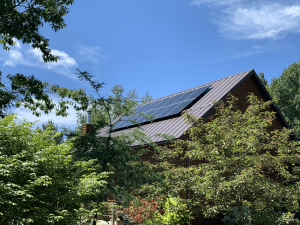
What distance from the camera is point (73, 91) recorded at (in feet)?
52.8

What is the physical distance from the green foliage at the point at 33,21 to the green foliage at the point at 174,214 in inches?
439

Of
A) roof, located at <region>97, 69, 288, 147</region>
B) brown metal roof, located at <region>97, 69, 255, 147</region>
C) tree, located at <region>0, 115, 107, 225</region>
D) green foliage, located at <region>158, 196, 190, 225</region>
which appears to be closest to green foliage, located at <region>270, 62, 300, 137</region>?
roof, located at <region>97, 69, 288, 147</region>

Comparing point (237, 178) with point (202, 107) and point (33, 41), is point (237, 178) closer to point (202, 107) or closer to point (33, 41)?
point (202, 107)

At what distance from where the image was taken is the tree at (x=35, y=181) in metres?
6.34

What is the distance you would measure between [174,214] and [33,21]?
12830 mm

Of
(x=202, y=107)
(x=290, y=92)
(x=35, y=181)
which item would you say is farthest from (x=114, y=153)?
(x=290, y=92)

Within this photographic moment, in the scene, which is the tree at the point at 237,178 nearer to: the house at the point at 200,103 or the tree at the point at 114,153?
the tree at the point at 114,153

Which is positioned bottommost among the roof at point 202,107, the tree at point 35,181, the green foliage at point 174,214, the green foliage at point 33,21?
the green foliage at point 174,214

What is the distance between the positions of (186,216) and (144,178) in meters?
2.89

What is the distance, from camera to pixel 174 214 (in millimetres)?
10805

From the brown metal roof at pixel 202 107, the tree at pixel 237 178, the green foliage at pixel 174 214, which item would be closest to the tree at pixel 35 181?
the tree at pixel 237 178

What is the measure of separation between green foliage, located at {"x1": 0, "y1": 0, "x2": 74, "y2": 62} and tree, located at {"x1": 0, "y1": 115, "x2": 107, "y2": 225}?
7.35m

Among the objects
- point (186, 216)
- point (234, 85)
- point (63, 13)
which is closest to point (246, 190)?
point (186, 216)

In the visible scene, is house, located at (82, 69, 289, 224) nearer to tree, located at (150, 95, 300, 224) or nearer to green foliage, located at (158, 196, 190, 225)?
tree, located at (150, 95, 300, 224)
